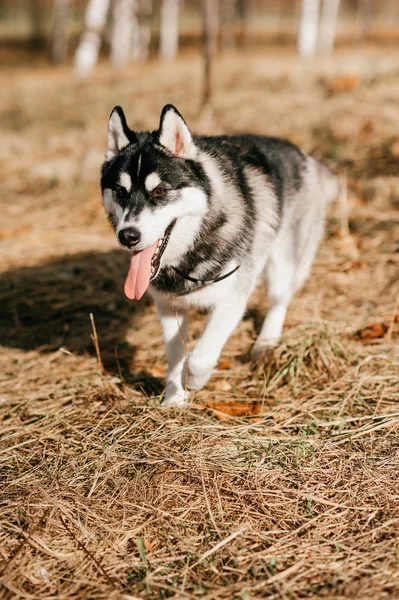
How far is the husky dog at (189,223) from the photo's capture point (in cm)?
315

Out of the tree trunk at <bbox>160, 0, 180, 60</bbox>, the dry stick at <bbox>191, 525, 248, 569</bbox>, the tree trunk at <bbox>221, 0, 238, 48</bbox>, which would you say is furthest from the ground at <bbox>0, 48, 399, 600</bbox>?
the tree trunk at <bbox>221, 0, 238, 48</bbox>

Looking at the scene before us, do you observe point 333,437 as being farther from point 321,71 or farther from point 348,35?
point 348,35

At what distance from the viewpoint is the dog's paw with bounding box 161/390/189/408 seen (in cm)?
332

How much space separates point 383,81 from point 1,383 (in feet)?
26.9

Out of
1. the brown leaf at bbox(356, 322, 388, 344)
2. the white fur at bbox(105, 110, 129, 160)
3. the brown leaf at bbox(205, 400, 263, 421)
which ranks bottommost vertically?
the brown leaf at bbox(205, 400, 263, 421)

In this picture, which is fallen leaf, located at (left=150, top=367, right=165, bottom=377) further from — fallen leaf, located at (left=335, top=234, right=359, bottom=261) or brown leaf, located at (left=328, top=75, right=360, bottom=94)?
brown leaf, located at (left=328, top=75, right=360, bottom=94)

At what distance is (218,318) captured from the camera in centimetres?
344

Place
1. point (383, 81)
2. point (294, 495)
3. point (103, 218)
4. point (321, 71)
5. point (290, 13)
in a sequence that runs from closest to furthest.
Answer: point (294, 495) < point (103, 218) < point (383, 81) < point (321, 71) < point (290, 13)

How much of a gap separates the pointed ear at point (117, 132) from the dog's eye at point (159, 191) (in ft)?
1.43

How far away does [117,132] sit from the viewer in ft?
11.1

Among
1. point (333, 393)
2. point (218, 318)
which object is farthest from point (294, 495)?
point (218, 318)

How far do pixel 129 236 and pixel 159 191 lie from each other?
1.24 ft

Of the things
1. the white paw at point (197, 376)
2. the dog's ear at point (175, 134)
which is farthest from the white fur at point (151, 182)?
the white paw at point (197, 376)

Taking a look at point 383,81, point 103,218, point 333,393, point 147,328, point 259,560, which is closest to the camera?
point 259,560
